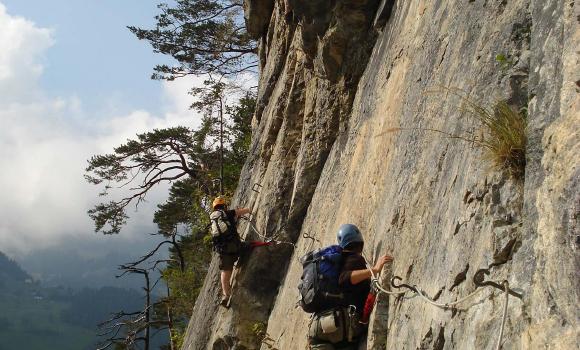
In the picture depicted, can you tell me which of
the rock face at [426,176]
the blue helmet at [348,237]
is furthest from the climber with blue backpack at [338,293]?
the rock face at [426,176]

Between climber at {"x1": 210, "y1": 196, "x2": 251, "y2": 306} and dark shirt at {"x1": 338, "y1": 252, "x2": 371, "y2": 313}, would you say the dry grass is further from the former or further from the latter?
climber at {"x1": 210, "y1": 196, "x2": 251, "y2": 306}

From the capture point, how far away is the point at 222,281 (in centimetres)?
1108

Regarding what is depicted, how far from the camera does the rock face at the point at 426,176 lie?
3.12 meters

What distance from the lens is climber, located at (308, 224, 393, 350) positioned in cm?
561

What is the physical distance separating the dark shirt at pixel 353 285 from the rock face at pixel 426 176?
288 millimetres

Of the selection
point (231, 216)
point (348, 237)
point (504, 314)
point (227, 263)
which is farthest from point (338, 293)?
point (231, 216)

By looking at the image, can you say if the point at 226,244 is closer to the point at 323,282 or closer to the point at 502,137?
the point at 323,282

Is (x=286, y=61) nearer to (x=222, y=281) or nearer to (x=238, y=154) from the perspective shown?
(x=222, y=281)

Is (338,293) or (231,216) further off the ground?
(231,216)

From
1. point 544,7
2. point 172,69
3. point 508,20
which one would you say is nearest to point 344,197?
point 508,20

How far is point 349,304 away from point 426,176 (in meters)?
1.62

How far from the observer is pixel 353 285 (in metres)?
5.82

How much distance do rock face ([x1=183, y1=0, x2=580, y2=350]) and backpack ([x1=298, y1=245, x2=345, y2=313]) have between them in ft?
1.66

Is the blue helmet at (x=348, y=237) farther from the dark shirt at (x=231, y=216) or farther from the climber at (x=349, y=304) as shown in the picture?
the dark shirt at (x=231, y=216)
